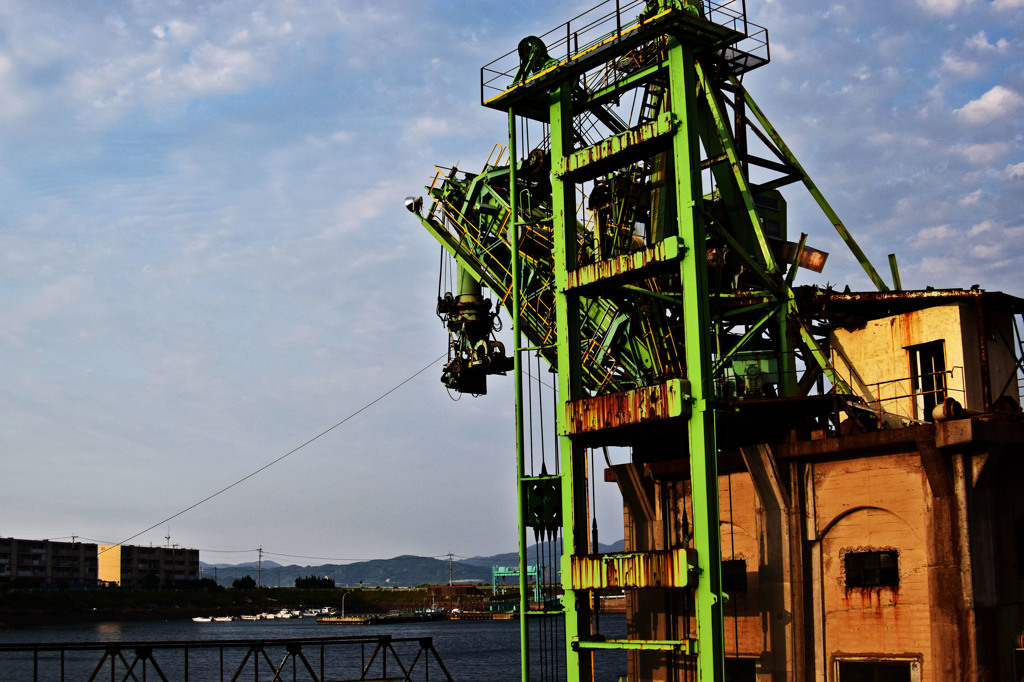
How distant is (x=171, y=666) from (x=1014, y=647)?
364 feet

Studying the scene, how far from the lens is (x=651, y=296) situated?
1528 inches

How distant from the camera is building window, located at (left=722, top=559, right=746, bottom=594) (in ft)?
119

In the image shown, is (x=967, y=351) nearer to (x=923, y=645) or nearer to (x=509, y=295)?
(x=923, y=645)

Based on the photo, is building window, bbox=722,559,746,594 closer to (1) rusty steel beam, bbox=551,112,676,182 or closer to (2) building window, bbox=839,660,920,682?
(2) building window, bbox=839,660,920,682

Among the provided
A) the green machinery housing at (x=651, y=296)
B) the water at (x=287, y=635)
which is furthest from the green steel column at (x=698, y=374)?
the water at (x=287, y=635)

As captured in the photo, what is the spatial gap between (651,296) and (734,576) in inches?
404

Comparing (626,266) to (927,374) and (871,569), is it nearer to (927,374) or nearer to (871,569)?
(927,374)

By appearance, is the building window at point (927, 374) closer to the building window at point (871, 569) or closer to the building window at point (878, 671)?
the building window at point (871, 569)

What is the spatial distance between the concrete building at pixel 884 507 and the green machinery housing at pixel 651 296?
1319mm

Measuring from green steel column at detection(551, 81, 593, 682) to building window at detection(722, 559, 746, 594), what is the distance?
5.12 metres

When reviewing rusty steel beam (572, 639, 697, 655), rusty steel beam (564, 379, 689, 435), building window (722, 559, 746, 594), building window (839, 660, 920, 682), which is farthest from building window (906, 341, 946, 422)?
rusty steel beam (572, 639, 697, 655)

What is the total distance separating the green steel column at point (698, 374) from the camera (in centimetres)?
3106

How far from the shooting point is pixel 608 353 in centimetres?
4162

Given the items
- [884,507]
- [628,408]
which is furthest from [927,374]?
[628,408]
